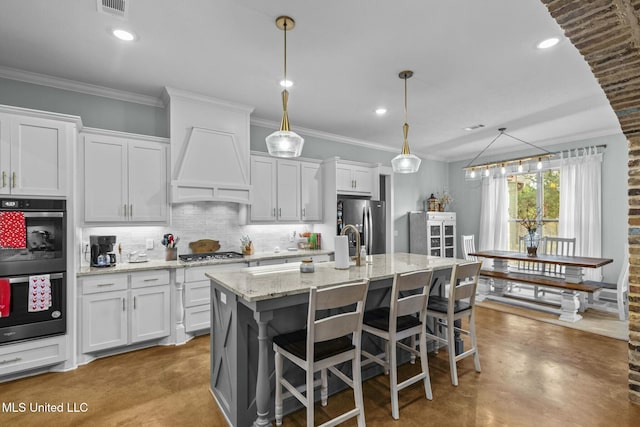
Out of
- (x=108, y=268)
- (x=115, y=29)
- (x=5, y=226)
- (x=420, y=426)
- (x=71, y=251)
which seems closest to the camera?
(x=420, y=426)

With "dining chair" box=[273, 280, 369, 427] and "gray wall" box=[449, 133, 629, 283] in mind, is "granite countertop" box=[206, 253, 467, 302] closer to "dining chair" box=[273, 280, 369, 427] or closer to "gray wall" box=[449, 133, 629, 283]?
"dining chair" box=[273, 280, 369, 427]

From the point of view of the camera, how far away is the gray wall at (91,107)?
323 centimetres

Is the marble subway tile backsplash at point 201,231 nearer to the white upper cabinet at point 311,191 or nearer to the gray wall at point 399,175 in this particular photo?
the white upper cabinet at point 311,191

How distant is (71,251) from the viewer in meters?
2.93

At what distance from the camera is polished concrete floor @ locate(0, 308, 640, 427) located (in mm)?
2230

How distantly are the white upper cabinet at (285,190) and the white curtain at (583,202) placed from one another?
14.2 feet

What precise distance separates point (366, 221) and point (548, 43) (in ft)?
10.3

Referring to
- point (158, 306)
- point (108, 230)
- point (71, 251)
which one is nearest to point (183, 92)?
point (108, 230)

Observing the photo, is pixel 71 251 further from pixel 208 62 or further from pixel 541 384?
pixel 541 384

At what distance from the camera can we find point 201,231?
426 cm

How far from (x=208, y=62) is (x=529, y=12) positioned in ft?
8.64

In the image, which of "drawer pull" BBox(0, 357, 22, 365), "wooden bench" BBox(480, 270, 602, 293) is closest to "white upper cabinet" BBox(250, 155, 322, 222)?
"drawer pull" BBox(0, 357, 22, 365)

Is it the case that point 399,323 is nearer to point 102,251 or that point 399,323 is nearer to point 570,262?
point 102,251

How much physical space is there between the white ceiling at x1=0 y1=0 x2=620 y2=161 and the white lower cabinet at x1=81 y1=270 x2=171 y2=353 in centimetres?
208
